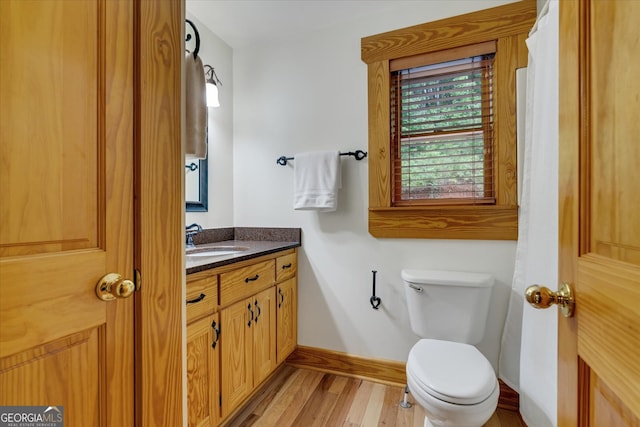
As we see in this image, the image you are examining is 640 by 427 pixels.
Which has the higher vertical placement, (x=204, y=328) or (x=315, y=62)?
(x=315, y=62)

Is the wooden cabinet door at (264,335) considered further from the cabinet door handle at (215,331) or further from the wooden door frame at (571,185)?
the wooden door frame at (571,185)

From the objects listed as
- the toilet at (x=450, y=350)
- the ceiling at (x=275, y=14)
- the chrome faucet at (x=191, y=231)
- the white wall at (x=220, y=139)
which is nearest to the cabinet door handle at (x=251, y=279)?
the chrome faucet at (x=191, y=231)

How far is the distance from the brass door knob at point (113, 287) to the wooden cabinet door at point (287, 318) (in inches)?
51.3

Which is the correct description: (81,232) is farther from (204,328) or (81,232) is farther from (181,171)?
(204,328)

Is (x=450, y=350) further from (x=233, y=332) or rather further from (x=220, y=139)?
(x=220, y=139)

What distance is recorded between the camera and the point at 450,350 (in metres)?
1.44

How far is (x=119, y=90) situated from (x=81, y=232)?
311 mm

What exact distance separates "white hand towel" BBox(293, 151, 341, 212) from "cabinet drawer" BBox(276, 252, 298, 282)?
0.35 m

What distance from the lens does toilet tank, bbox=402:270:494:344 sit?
1570 millimetres

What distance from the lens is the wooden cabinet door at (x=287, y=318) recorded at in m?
1.91

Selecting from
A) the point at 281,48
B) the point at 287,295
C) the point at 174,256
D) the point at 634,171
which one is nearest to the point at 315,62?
the point at 281,48

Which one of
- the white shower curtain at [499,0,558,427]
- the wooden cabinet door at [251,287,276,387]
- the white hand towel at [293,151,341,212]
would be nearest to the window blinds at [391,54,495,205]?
the white shower curtain at [499,0,558,427]

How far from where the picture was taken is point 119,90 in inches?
25.4

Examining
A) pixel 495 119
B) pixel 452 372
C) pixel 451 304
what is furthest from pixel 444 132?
pixel 452 372
